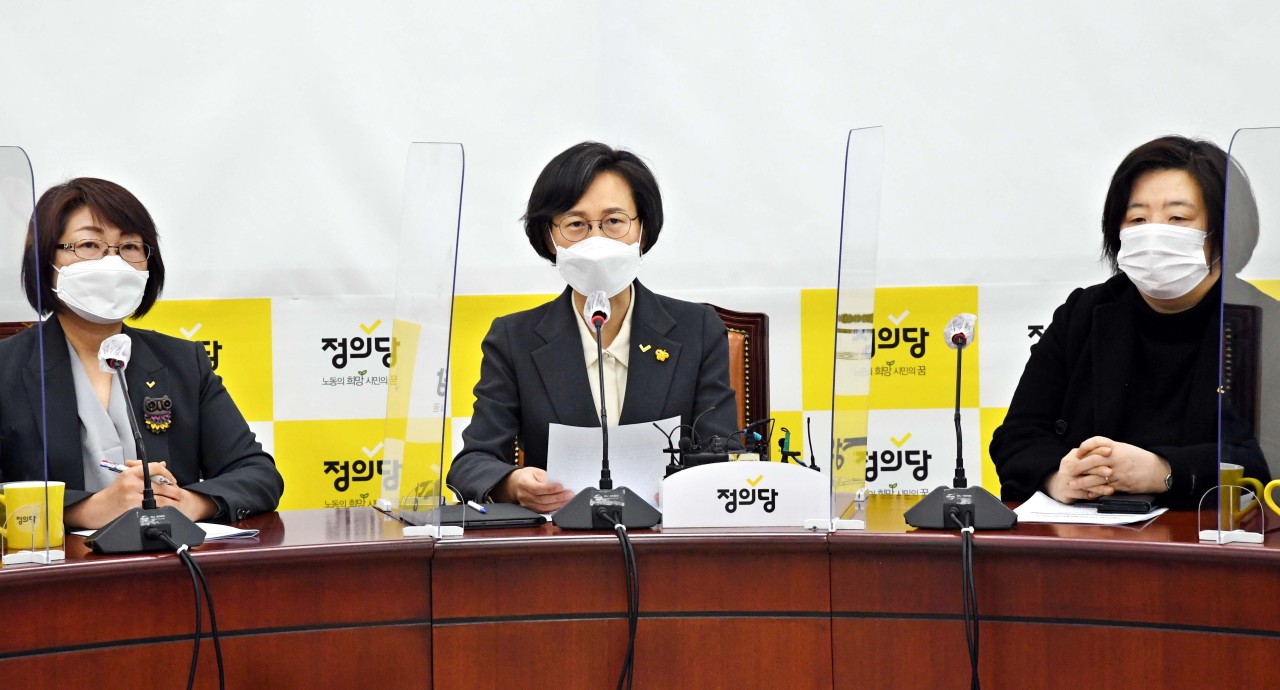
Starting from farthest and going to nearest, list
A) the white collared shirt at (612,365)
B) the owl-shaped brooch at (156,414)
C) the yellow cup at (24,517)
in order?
the white collared shirt at (612,365) → the owl-shaped brooch at (156,414) → the yellow cup at (24,517)

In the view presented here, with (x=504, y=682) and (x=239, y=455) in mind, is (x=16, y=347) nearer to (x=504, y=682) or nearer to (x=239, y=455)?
(x=239, y=455)

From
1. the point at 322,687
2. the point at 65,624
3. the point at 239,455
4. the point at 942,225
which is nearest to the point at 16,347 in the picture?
the point at 239,455

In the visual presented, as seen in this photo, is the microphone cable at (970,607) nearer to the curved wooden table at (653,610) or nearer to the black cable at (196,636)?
the curved wooden table at (653,610)

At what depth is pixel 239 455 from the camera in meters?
2.38

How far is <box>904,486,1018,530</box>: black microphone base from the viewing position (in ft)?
5.77

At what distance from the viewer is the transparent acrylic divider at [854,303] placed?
1.84 meters

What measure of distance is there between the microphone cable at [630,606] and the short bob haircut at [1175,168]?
47.2 inches


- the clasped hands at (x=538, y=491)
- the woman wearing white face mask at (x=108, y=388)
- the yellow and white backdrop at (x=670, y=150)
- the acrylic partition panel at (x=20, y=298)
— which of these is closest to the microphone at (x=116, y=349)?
the acrylic partition panel at (x=20, y=298)

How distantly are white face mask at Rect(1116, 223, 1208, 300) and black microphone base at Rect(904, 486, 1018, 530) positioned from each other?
0.63 m

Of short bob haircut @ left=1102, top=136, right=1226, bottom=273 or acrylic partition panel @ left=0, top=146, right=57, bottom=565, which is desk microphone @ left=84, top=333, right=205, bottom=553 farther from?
short bob haircut @ left=1102, top=136, right=1226, bottom=273

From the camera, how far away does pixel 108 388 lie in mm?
2375

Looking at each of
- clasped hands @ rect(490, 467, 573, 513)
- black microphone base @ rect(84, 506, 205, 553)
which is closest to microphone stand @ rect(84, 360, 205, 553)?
black microphone base @ rect(84, 506, 205, 553)

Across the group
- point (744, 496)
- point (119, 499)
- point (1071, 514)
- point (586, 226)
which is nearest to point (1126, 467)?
point (1071, 514)

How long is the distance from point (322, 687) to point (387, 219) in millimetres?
1682
